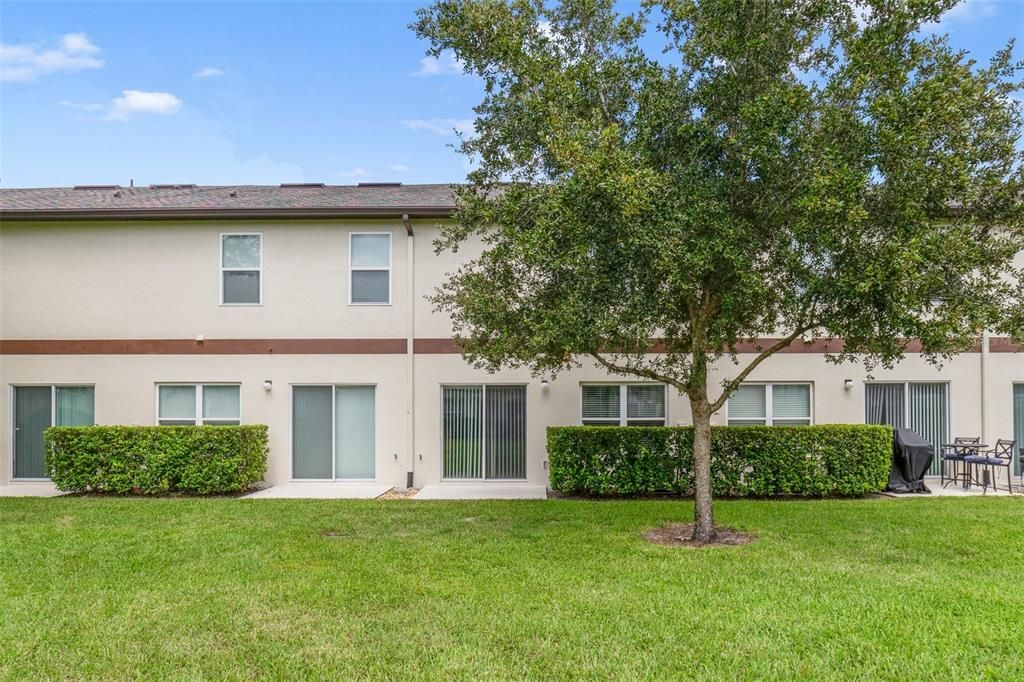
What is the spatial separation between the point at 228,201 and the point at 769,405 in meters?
11.5

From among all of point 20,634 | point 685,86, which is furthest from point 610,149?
point 20,634

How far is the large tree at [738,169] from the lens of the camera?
6004mm

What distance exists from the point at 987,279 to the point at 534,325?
189 inches

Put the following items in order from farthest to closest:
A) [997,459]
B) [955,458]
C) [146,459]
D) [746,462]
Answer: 1. [955,458]
2. [997,459]
3. [146,459]
4. [746,462]

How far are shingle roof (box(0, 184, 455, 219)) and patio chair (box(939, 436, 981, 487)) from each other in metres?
10.2

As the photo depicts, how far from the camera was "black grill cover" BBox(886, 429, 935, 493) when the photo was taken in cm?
1111

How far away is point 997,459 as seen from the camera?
11.3m

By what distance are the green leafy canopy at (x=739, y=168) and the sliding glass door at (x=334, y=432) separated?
221 inches

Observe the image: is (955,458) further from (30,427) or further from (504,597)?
(30,427)

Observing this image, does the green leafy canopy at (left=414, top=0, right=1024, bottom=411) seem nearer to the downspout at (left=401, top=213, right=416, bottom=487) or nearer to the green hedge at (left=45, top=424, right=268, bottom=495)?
the downspout at (left=401, top=213, right=416, bottom=487)

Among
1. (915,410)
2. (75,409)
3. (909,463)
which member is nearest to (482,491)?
(909,463)

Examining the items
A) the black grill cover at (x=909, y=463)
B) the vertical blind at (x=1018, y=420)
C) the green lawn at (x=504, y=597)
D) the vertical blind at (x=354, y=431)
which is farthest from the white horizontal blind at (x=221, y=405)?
the vertical blind at (x=1018, y=420)

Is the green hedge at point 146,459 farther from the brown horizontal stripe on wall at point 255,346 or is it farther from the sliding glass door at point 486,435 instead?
the sliding glass door at point 486,435

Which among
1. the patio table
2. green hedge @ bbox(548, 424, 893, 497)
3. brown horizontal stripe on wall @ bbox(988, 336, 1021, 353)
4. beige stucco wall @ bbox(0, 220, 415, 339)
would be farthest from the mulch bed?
brown horizontal stripe on wall @ bbox(988, 336, 1021, 353)
